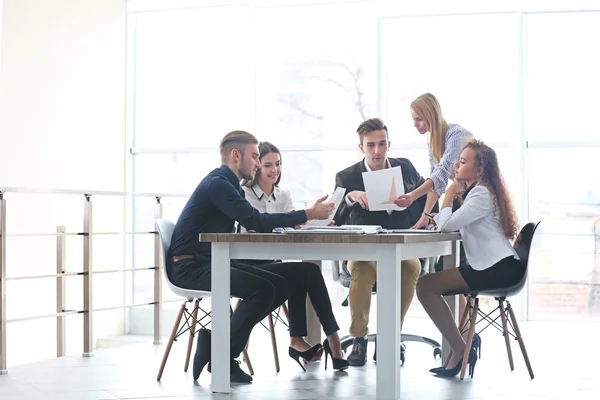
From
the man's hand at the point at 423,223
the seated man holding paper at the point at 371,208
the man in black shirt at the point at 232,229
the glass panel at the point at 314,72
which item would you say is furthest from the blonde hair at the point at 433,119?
the glass panel at the point at 314,72

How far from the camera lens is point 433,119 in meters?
4.06

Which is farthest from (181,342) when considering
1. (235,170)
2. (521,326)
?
(521,326)

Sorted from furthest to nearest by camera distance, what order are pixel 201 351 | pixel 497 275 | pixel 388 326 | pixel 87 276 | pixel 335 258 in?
pixel 87 276 → pixel 497 275 → pixel 201 351 → pixel 335 258 → pixel 388 326

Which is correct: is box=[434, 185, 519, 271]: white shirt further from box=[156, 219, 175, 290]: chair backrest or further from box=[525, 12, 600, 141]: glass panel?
box=[525, 12, 600, 141]: glass panel

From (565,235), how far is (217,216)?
13.0ft

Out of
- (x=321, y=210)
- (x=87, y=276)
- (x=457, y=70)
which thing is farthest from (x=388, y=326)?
(x=457, y=70)

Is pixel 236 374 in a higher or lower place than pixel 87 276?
lower

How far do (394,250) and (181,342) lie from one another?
243cm

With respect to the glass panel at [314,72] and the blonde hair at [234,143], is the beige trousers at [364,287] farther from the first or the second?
the glass panel at [314,72]

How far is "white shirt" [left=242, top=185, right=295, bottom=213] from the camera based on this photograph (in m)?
4.07

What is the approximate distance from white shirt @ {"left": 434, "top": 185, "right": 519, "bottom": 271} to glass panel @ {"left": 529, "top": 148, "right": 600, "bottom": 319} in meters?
3.19

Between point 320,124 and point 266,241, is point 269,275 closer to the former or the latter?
point 266,241

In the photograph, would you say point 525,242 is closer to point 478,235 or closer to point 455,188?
point 478,235

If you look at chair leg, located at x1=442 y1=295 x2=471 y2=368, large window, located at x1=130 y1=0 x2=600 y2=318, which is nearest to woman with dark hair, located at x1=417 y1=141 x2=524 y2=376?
chair leg, located at x1=442 y1=295 x2=471 y2=368
